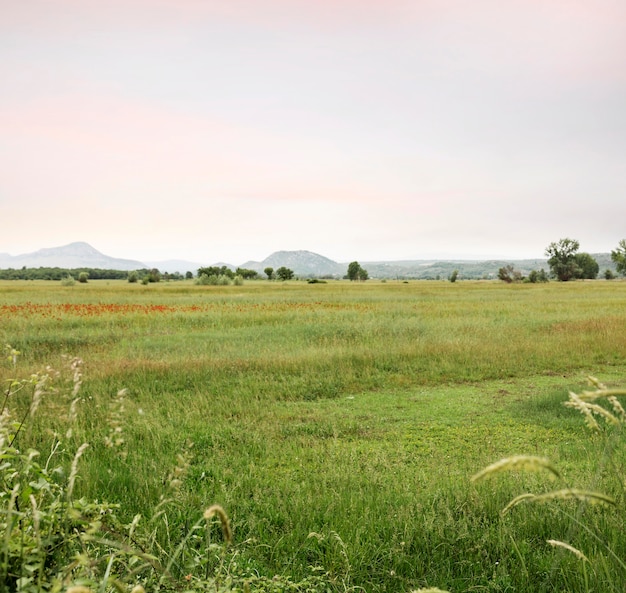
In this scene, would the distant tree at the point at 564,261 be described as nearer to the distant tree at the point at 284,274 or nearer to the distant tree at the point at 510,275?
the distant tree at the point at 510,275

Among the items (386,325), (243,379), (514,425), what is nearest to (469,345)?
(386,325)

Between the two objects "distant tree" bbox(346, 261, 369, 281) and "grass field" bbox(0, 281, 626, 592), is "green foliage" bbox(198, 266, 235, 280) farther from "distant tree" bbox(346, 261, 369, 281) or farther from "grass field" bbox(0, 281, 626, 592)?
"grass field" bbox(0, 281, 626, 592)

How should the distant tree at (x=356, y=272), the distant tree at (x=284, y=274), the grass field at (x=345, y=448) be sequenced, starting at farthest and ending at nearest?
the distant tree at (x=356, y=272) → the distant tree at (x=284, y=274) → the grass field at (x=345, y=448)

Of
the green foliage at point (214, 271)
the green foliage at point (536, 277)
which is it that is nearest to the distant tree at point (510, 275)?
the green foliage at point (536, 277)

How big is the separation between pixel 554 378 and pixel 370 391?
598cm

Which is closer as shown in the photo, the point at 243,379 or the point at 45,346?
the point at 243,379

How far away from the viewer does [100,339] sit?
18125mm

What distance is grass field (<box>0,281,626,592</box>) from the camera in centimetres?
407

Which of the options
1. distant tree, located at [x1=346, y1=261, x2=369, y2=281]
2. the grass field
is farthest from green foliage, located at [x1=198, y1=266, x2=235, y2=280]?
the grass field

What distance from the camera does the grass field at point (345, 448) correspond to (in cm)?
407

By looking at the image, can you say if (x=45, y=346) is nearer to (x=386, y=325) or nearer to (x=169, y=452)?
(x=169, y=452)

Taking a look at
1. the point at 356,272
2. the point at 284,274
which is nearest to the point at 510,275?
the point at 284,274

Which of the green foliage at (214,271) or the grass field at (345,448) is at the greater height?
the green foliage at (214,271)

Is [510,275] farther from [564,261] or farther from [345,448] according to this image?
[345,448]
